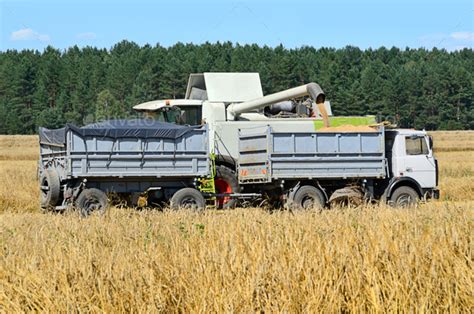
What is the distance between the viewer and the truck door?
19844 mm

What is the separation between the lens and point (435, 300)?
681 cm

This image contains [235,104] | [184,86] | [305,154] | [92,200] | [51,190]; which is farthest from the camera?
[184,86]

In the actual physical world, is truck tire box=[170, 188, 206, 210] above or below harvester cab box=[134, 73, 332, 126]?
below

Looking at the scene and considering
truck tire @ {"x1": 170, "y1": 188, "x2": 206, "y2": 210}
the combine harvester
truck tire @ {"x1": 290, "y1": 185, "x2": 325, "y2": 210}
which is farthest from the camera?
truck tire @ {"x1": 290, "y1": 185, "x2": 325, "y2": 210}

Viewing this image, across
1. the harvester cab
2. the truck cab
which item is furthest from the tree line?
the truck cab

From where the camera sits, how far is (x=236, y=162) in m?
20.2

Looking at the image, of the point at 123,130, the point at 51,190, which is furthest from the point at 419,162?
the point at 51,190

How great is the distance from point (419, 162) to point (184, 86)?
250 feet

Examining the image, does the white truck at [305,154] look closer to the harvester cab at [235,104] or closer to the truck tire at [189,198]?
the harvester cab at [235,104]

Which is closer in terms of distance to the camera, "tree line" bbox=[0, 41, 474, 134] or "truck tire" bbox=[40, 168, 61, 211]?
"truck tire" bbox=[40, 168, 61, 211]

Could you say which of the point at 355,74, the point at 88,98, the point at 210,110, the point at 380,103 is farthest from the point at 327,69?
the point at 210,110

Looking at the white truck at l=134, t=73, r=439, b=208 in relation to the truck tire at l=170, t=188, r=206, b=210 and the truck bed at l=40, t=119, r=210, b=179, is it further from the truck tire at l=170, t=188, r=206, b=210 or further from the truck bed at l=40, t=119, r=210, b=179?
the truck tire at l=170, t=188, r=206, b=210

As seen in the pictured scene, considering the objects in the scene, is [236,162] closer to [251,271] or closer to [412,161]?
[412,161]

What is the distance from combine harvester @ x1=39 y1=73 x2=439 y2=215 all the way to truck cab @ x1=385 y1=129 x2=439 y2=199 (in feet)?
0.08
